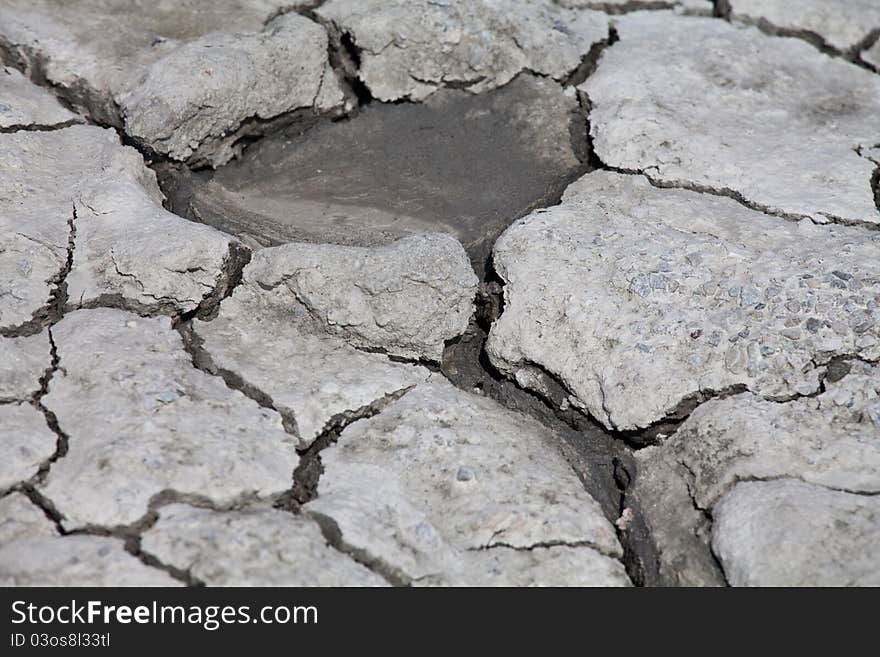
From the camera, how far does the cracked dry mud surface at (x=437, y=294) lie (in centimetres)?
194

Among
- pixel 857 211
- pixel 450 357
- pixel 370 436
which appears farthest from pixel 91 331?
pixel 857 211

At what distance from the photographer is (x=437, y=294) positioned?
8.00ft

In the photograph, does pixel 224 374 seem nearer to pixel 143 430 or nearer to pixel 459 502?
pixel 143 430

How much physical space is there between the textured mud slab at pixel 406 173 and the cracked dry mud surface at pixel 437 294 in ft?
0.04

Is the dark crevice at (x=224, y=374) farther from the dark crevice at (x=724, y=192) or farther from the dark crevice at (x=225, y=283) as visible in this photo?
the dark crevice at (x=724, y=192)

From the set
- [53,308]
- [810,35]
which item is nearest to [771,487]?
[53,308]

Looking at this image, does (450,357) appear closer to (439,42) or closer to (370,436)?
(370,436)

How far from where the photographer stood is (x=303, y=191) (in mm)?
2967

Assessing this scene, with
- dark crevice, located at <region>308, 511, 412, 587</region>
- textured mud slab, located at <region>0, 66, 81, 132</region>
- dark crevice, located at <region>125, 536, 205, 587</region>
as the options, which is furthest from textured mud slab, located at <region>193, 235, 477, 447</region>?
textured mud slab, located at <region>0, 66, 81, 132</region>

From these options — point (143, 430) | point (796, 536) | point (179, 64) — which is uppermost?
point (179, 64)

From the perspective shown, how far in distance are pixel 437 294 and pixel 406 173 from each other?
0.71m

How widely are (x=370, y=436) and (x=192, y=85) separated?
1.36 m

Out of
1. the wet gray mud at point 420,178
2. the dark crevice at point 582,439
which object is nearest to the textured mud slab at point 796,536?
the dark crevice at point 582,439
